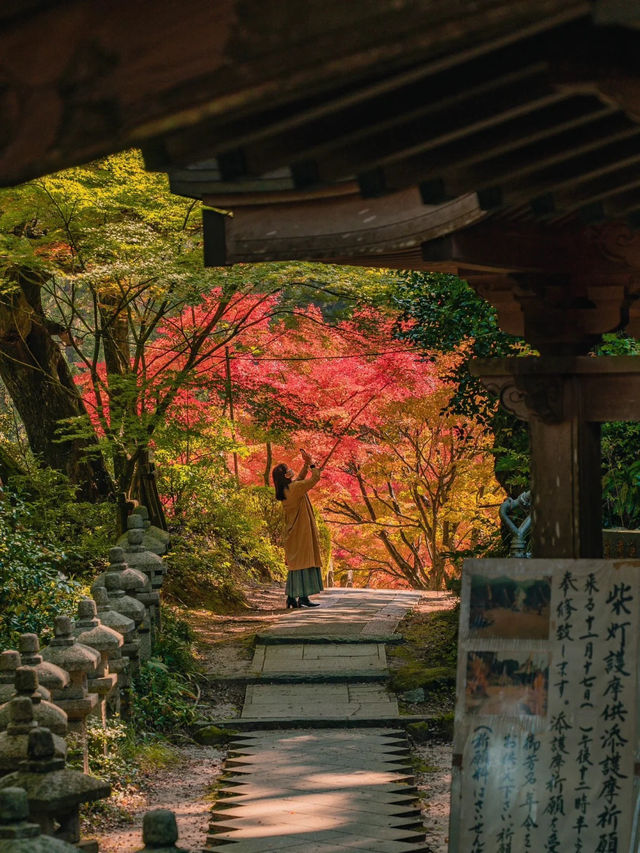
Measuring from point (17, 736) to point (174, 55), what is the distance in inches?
150

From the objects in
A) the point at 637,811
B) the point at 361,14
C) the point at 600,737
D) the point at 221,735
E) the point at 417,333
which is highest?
the point at 417,333

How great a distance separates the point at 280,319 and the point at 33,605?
7133 mm

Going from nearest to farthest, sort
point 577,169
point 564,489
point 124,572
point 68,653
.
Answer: point 577,169, point 564,489, point 68,653, point 124,572

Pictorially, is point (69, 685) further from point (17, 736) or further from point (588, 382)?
point (588, 382)

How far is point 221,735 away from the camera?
8.30m

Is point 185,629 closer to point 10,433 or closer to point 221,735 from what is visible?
point 221,735

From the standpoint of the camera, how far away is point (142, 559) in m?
9.47

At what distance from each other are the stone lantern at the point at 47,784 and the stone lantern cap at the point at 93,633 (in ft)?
8.16

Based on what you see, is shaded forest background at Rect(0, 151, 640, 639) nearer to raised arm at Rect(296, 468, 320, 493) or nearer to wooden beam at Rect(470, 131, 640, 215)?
raised arm at Rect(296, 468, 320, 493)

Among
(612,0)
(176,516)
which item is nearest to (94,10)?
(612,0)

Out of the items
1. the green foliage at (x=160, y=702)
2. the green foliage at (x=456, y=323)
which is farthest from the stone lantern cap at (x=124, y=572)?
the green foliage at (x=456, y=323)

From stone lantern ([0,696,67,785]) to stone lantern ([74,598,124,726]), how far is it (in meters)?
1.75

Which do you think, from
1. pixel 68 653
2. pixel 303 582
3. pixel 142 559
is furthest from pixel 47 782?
pixel 303 582

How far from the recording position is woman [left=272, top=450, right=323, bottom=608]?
43.0 feet
